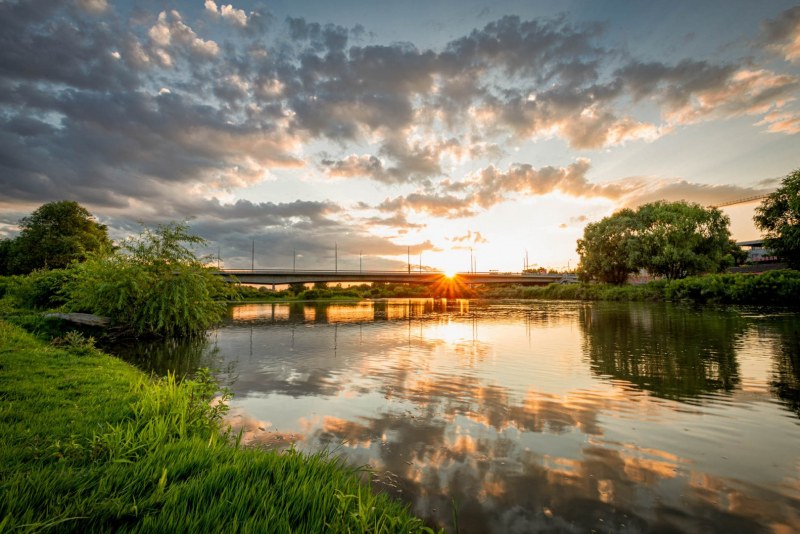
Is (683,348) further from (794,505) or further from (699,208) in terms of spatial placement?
(699,208)

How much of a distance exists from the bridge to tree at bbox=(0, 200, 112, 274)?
2340 cm

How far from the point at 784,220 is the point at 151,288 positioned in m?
67.0

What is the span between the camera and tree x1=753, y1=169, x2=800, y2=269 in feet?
144

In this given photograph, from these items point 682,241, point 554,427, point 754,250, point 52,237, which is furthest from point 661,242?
point 754,250

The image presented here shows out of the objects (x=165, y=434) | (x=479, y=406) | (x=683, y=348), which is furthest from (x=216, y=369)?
(x=683, y=348)

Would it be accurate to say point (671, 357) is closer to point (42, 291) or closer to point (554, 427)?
point (554, 427)

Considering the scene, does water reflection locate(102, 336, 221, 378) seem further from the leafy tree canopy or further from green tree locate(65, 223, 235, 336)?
the leafy tree canopy

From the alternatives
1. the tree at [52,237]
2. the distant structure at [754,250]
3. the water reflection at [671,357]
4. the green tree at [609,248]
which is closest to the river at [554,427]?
the water reflection at [671,357]

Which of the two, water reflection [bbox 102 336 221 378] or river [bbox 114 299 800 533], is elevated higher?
water reflection [bbox 102 336 221 378]

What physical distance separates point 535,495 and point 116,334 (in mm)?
19089

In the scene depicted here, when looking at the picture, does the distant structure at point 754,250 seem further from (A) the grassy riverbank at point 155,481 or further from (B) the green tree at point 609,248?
(A) the grassy riverbank at point 155,481

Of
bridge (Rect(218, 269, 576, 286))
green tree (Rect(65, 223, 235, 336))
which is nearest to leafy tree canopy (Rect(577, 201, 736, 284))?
bridge (Rect(218, 269, 576, 286))

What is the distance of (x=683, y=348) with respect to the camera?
14062 mm

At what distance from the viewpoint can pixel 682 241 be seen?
2237 inches
